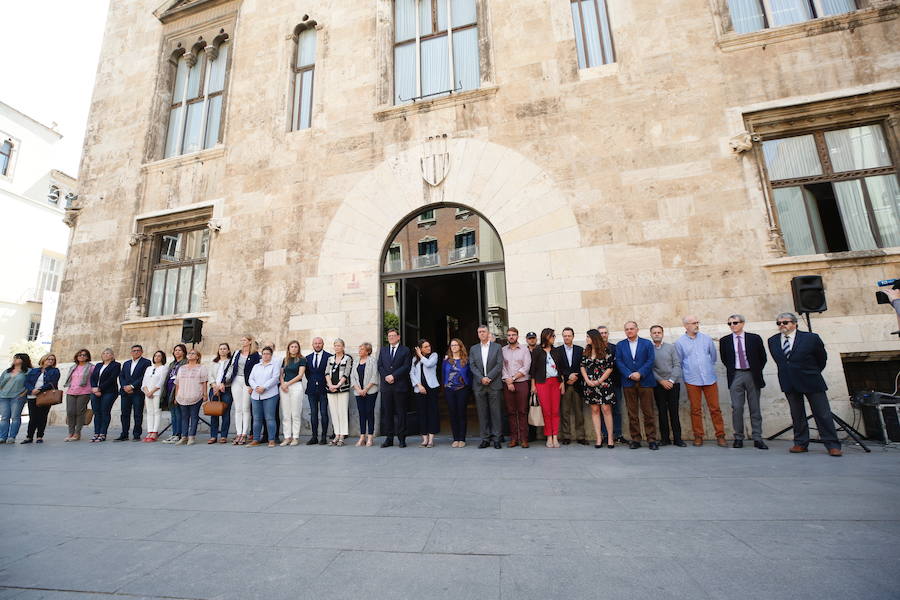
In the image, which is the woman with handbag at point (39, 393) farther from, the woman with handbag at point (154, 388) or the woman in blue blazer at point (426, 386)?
the woman in blue blazer at point (426, 386)

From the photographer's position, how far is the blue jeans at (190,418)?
8.44 meters

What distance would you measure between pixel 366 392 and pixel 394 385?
21.3 inches

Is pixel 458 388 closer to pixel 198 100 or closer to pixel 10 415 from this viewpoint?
pixel 10 415

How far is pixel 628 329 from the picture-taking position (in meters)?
6.99

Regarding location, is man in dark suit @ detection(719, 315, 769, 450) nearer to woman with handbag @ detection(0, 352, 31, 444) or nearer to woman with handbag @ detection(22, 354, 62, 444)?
woman with handbag @ detection(22, 354, 62, 444)

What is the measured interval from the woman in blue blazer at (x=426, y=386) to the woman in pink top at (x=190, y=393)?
4444mm

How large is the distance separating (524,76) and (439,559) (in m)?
9.52

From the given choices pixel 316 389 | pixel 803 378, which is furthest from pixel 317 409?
pixel 803 378

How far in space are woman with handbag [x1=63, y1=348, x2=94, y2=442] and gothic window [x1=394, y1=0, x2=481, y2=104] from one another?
923cm

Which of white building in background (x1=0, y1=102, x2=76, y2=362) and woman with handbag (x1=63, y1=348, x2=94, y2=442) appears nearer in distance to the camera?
woman with handbag (x1=63, y1=348, x2=94, y2=442)

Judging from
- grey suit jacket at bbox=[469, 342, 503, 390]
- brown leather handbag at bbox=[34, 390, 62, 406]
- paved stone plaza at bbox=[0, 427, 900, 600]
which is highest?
grey suit jacket at bbox=[469, 342, 503, 390]

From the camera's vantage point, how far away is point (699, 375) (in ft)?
22.6

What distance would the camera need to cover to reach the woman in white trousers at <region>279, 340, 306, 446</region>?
812cm

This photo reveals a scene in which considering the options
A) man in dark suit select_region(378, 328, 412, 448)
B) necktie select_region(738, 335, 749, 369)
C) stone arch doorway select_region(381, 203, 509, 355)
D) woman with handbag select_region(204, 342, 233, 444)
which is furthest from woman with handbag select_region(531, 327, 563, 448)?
woman with handbag select_region(204, 342, 233, 444)
